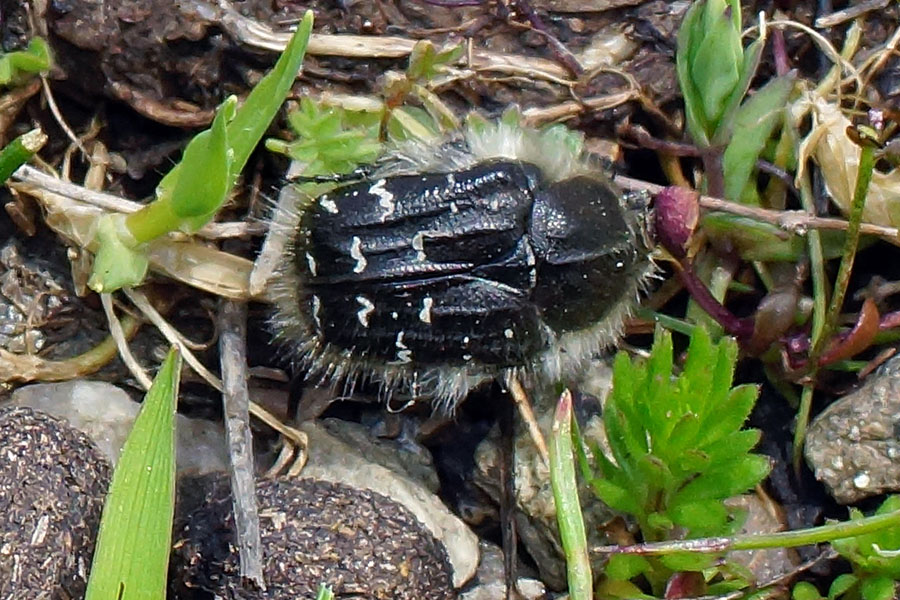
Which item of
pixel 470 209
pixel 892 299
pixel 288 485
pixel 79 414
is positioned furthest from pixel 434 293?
pixel 892 299

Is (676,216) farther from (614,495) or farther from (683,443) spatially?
(614,495)

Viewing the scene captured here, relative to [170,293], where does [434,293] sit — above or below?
above

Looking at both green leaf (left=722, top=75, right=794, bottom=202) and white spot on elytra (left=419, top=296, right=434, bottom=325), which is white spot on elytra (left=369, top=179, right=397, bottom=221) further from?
green leaf (left=722, top=75, right=794, bottom=202)

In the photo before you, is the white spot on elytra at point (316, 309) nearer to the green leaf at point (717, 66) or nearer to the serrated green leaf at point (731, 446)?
the serrated green leaf at point (731, 446)

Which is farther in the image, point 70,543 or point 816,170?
point 816,170

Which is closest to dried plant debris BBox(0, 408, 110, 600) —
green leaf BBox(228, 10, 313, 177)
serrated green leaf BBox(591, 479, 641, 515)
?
green leaf BBox(228, 10, 313, 177)

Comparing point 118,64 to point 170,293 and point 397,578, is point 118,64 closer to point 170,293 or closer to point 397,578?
point 170,293
